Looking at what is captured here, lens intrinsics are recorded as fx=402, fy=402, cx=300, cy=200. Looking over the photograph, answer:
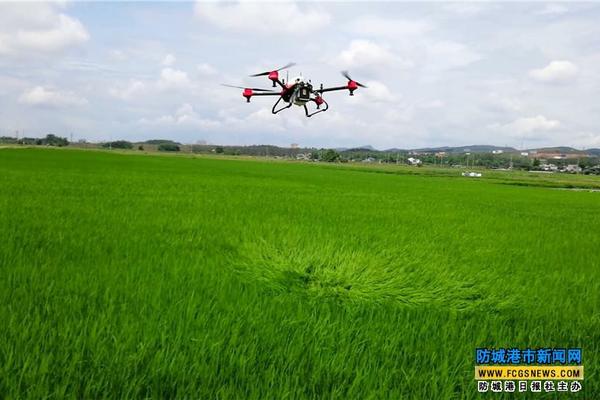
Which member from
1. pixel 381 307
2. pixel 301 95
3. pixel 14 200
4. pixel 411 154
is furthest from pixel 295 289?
pixel 411 154

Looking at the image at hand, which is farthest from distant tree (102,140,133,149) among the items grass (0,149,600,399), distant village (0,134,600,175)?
grass (0,149,600,399)

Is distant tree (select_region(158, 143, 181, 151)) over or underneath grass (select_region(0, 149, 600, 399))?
over

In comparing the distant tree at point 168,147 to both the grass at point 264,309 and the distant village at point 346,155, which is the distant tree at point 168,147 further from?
the grass at point 264,309

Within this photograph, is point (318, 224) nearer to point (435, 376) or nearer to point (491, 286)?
point (491, 286)

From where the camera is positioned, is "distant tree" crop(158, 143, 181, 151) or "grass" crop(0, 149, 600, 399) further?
"distant tree" crop(158, 143, 181, 151)

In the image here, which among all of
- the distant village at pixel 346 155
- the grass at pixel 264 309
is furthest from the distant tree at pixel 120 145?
the grass at pixel 264 309

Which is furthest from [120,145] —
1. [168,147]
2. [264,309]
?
[264,309]

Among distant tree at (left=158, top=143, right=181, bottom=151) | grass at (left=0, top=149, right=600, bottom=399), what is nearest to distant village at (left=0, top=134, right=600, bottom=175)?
distant tree at (left=158, top=143, right=181, bottom=151)

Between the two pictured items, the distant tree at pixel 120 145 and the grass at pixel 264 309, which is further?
the distant tree at pixel 120 145

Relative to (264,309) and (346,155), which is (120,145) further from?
(264,309)

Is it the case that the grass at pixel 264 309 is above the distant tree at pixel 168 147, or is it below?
below

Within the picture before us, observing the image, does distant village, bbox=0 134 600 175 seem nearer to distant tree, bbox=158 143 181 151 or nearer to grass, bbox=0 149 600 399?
distant tree, bbox=158 143 181 151
